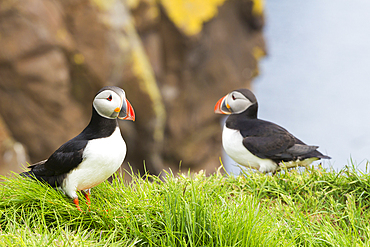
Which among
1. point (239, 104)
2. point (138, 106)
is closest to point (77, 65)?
point (138, 106)

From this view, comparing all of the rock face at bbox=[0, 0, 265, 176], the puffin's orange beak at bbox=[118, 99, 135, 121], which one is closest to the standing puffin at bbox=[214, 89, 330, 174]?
the puffin's orange beak at bbox=[118, 99, 135, 121]

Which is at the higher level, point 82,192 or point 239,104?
point 239,104

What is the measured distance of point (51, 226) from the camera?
7.77 feet

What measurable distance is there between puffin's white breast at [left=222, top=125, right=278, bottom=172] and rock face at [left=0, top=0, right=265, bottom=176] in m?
7.00

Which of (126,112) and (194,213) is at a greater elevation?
(126,112)

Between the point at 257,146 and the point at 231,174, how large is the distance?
368 mm

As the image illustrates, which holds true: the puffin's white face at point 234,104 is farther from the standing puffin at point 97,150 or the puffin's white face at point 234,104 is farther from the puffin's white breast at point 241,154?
the standing puffin at point 97,150

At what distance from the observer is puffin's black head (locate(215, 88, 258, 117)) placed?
331cm

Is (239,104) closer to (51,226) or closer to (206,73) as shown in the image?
(51,226)

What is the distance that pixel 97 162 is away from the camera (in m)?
2.17

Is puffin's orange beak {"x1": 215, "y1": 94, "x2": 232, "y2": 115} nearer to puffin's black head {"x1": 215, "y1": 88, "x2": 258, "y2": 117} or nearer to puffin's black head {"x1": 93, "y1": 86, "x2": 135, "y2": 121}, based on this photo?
puffin's black head {"x1": 215, "y1": 88, "x2": 258, "y2": 117}

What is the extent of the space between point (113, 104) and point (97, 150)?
318mm

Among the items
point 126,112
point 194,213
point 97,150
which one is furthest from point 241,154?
point 97,150

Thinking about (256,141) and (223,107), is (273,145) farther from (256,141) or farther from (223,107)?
(223,107)
